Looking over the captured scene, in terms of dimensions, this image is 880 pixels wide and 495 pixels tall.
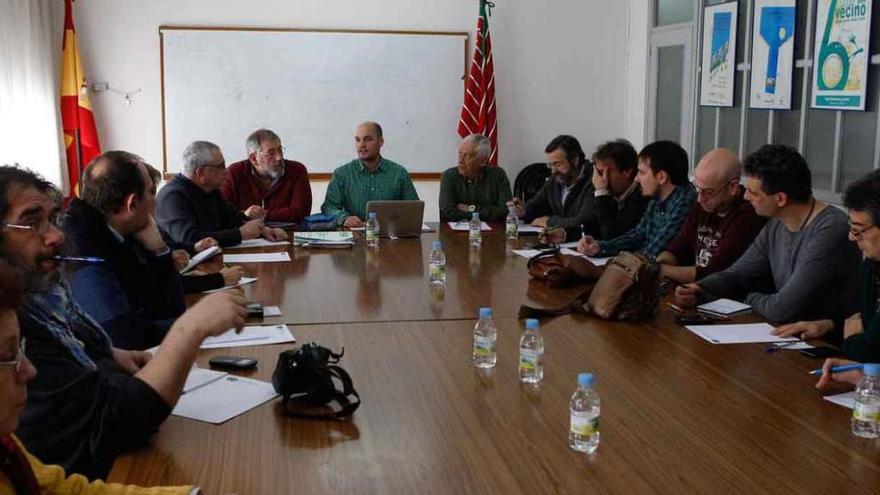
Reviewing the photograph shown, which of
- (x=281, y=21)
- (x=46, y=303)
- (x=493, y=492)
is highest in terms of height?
(x=281, y=21)

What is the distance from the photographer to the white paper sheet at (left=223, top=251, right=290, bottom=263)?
4227mm

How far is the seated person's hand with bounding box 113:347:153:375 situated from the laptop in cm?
255


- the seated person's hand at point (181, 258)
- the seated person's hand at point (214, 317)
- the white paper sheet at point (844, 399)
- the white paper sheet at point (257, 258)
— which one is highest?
the seated person's hand at point (214, 317)

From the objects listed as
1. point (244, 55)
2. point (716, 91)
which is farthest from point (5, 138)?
point (716, 91)

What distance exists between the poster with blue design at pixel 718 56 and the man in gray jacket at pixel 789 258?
292 centimetres

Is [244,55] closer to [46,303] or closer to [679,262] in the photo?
[679,262]

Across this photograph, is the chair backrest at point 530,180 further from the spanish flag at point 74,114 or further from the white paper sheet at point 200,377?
the white paper sheet at point 200,377

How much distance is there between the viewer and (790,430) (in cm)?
199

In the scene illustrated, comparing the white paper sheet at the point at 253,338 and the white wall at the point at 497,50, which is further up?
the white wall at the point at 497,50

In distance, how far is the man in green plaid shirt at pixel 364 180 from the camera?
19.1ft

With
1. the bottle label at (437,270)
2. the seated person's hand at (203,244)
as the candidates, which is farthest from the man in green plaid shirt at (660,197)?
the seated person's hand at (203,244)

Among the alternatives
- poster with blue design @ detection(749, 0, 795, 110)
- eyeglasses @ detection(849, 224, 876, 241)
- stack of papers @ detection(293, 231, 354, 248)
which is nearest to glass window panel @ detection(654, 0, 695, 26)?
poster with blue design @ detection(749, 0, 795, 110)

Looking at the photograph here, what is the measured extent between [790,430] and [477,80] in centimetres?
559

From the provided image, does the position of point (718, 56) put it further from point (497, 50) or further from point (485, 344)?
point (485, 344)
